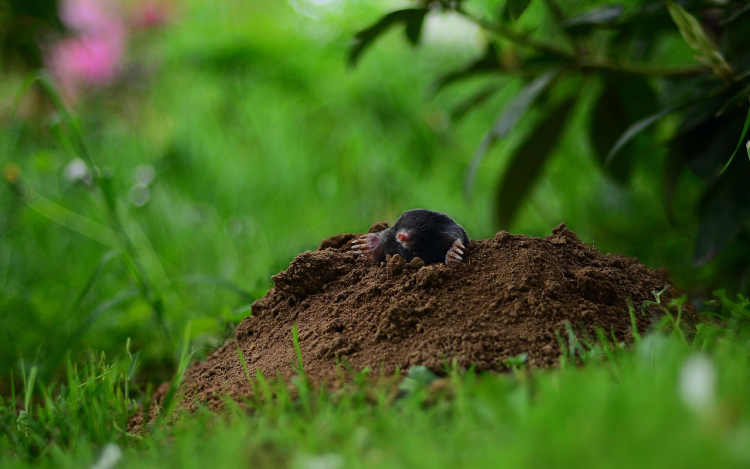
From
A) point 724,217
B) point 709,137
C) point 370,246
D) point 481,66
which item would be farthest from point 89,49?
point 724,217

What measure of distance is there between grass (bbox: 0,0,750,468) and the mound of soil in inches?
3.7

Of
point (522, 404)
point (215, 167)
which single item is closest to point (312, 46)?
point (215, 167)

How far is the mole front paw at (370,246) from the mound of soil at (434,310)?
0.07ft

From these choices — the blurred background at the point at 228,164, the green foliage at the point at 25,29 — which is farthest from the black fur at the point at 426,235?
the green foliage at the point at 25,29

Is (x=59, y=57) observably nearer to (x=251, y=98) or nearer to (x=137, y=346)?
(x=251, y=98)

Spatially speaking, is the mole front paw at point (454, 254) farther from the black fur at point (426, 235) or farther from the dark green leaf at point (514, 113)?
the dark green leaf at point (514, 113)

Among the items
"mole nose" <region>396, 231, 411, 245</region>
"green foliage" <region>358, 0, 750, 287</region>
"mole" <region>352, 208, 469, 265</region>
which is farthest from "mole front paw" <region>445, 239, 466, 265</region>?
"green foliage" <region>358, 0, 750, 287</region>

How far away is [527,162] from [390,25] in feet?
3.08

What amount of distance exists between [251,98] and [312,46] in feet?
2.13

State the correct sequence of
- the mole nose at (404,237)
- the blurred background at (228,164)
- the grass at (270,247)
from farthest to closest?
1. the blurred background at (228,164)
2. the mole nose at (404,237)
3. the grass at (270,247)

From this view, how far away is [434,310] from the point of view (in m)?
1.45

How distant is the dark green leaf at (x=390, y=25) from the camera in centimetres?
205

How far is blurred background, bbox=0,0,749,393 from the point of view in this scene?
248 cm

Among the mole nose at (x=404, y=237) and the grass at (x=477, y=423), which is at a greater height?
the mole nose at (x=404, y=237)
